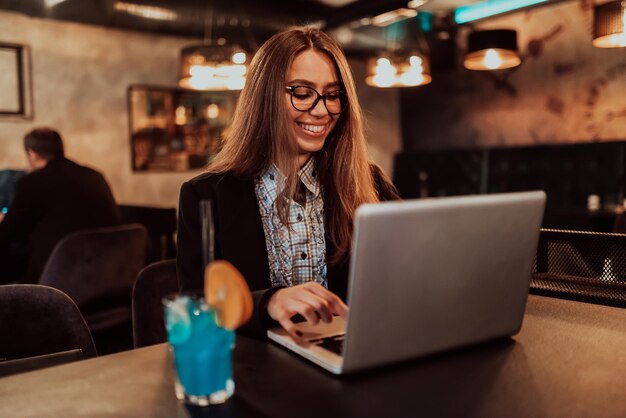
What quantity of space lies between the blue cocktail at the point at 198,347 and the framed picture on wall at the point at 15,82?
4.80 meters

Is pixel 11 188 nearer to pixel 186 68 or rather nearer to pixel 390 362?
pixel 186 68

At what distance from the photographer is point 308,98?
145 cm

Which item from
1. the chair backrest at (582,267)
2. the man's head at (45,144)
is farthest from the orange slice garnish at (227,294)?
the man's head at (45,144)

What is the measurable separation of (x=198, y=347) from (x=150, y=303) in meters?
0.78

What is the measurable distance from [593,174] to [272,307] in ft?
16.1

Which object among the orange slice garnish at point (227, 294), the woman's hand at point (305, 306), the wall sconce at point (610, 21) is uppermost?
the wall sconce at point (610, 21)

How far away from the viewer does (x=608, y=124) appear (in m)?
5.32

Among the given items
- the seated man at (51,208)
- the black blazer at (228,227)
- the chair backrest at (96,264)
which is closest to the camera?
the black blazer at (228,227)

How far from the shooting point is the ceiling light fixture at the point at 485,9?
19.0 feet

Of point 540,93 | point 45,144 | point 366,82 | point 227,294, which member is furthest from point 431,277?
point 540,93

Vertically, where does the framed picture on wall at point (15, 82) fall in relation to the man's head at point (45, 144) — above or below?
above

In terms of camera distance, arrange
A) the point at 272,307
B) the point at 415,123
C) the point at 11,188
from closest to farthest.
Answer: the point at 272,307 → the point at 11,188 → the point at 415,123

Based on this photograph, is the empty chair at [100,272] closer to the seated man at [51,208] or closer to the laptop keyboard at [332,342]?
the seated man at [51,208]

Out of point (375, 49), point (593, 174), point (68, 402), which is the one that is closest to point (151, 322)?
point (68, 402)
